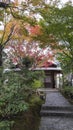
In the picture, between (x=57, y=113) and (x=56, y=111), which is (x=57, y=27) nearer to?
(x=56, y=111)

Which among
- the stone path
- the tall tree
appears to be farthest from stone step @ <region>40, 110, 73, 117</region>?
the tall tree

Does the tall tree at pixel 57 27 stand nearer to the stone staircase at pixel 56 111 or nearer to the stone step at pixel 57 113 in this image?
the stone staircase at pixel 56 111

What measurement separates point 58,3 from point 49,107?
18.3ft

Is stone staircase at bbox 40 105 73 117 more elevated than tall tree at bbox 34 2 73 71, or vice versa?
tall tree at bbox 34 2 73 71

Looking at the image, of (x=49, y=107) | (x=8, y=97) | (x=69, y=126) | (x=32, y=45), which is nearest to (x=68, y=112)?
(x=49, y=107)

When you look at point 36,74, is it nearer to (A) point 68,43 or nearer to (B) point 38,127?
(B) point 38,127

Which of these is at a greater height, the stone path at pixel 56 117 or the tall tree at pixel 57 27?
the tall tree at pixel 57 27

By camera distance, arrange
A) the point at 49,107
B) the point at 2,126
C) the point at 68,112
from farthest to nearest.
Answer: the point at 49,107 → the point at 68,112 → the point at 2,126

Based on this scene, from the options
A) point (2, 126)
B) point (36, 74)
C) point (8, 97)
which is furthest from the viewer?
point (36, 74)

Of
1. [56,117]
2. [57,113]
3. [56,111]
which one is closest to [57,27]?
[56,111]

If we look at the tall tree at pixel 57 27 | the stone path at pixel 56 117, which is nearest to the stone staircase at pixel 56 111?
the stone path at pixel 56 117

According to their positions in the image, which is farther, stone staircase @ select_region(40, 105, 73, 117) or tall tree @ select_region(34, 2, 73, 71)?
tall tree @ select_region(34, 2, 73, 71)

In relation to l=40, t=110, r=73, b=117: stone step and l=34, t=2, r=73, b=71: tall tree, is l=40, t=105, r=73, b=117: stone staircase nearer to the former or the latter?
l=40, t=110, r=73, b=117: stone step

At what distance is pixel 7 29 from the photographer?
50.5ft
